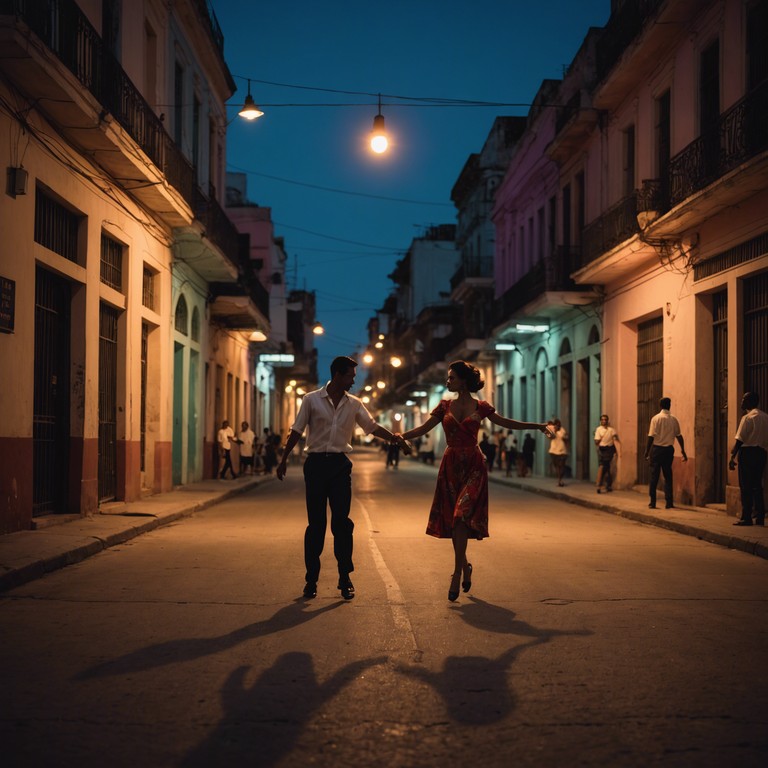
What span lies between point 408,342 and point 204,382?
166ft

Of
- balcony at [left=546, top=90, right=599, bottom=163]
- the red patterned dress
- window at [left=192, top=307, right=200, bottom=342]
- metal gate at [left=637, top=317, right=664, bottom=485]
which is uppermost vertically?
balcony at [left=546, top=90, right=599, bottom=163]

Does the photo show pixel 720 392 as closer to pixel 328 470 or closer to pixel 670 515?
pixel 670 515

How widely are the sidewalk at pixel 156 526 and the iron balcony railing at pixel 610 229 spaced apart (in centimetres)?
536

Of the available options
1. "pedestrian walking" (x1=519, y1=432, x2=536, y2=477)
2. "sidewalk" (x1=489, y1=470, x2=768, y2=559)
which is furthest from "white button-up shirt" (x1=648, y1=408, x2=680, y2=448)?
"pedestrian walking" (x1=519, y1=432, x2=536, y2=477)

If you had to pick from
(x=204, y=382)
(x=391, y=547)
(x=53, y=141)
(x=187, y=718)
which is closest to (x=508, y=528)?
(x=391, y=547)

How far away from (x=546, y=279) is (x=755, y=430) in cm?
1517

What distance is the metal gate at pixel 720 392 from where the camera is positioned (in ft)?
56.0

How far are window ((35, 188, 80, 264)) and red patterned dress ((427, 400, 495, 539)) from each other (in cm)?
733

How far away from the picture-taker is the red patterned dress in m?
8.00

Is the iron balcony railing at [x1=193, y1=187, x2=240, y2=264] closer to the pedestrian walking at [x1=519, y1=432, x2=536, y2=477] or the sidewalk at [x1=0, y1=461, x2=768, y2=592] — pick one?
the sidewalk at [x1=0, y1=461, x2=768, y2=592]

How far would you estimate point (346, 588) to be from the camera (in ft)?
Result: 26.2

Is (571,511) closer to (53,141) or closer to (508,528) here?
(508,528)

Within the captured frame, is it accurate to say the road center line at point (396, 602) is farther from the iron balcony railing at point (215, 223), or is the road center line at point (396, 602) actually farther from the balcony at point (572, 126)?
the balcony at point (572, 126)

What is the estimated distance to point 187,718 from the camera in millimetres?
4594
